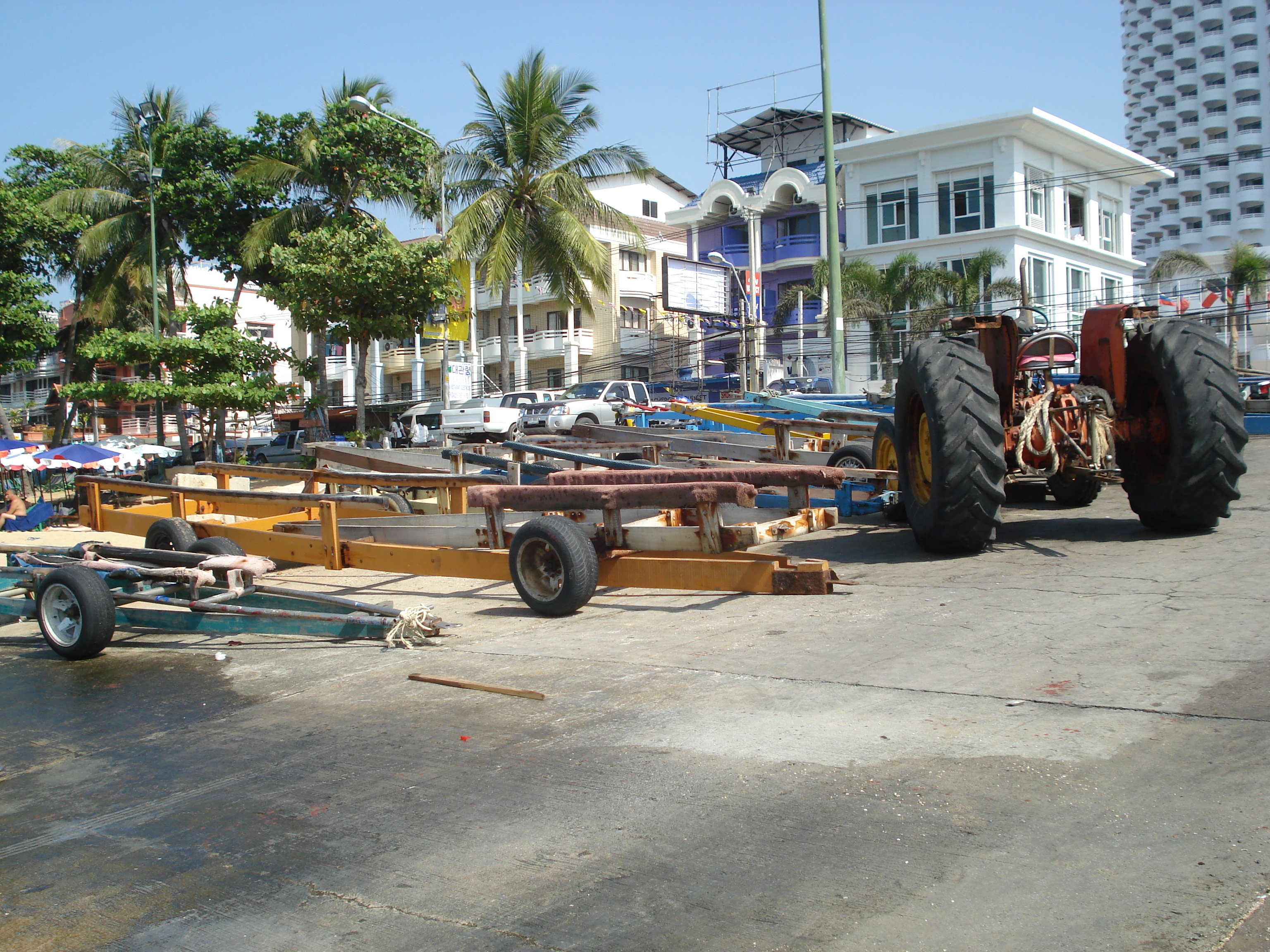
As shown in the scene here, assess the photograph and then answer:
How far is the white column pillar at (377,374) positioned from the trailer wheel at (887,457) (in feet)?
160

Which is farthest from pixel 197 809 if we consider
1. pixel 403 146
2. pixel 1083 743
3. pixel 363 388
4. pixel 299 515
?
pixel 403 146

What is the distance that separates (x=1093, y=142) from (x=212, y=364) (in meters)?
33.8

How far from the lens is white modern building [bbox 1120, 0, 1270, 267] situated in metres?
119

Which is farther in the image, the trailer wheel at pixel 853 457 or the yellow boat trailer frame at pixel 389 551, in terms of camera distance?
the trailer wheel at pixel 853 457

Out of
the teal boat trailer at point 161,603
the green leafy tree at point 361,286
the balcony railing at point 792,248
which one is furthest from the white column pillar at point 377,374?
the teal boat trailer at point 161,603

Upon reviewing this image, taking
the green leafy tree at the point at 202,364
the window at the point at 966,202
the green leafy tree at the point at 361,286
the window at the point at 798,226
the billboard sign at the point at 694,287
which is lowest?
the green leafy tree at the point at 202,364

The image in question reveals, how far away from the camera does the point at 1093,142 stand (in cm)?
4125

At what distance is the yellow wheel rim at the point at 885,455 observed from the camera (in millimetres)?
11016

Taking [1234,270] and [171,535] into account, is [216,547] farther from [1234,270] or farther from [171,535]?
[1234,270]

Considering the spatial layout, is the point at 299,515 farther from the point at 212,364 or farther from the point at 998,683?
the point at 212,364

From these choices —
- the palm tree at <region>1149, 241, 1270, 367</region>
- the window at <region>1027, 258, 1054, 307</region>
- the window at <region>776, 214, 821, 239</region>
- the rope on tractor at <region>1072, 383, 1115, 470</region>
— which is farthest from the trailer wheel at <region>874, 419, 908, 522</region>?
the window at <region>776, 214, 821, 239</region>

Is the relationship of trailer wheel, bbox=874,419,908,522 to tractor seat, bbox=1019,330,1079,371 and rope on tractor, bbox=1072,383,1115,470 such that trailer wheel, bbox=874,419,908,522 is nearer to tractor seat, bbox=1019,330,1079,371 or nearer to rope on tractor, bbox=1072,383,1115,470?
tractor seat, bbox=1019,330,1079,371

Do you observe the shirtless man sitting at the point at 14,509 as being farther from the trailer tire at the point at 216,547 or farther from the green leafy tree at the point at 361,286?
the green leafy tree at the point at 361,286

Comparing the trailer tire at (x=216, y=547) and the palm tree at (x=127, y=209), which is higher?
the palm tree at (x=127, y=209)
